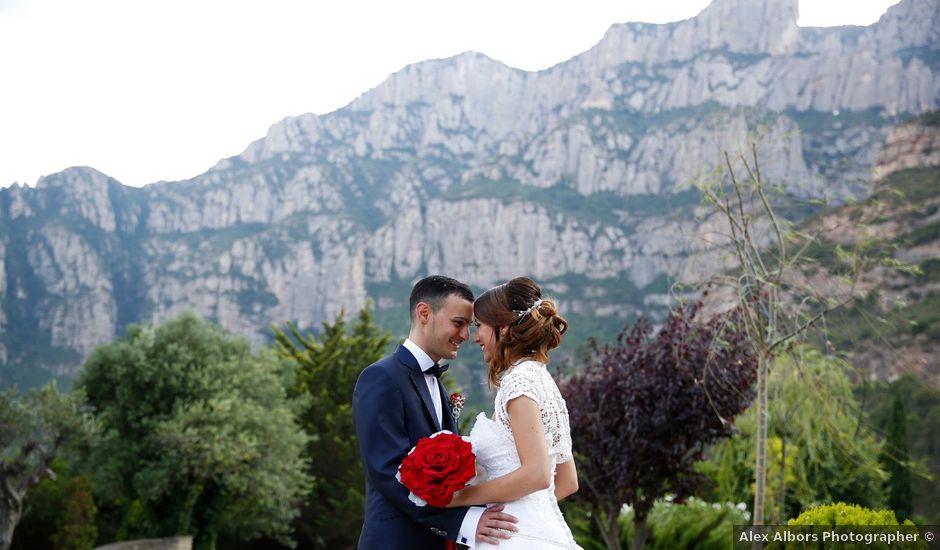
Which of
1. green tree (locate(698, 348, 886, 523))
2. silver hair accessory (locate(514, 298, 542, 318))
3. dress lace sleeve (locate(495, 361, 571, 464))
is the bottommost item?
green tree (locate(698, 348, 886, 523))

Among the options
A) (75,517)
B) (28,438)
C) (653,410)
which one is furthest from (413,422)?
(75,517)

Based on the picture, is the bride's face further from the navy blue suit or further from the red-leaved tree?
the red-leaved tree

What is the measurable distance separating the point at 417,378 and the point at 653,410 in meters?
7.11

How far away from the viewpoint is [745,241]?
25.5ft

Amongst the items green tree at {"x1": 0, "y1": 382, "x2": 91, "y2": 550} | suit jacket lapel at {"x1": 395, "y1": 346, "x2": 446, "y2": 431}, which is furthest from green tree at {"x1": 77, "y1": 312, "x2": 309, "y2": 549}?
suit jacket lapel at {"x1": 395, "y1": 346, "x2": 446, "y2": 431}

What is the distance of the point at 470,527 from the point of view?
3121mm

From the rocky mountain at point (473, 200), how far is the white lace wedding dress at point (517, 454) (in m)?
111

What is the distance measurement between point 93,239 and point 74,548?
14647cm

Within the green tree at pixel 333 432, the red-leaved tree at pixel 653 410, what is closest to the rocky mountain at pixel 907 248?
the red-leaved tree at pixel 653 410

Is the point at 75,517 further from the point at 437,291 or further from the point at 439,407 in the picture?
the point at 437,291

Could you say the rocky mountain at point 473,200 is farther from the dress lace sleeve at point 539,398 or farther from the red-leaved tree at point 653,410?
the dress lace sleeve at point 539,398

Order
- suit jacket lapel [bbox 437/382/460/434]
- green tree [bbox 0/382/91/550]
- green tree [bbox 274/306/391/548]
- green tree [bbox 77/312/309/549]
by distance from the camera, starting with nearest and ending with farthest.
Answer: suit jacket lapel [bbox 437/382/460/434]
green tree [bbox 0/382/91/550]
green tree [bbox 77/312/309/549]
green tree [bbox 274/306/391/548]

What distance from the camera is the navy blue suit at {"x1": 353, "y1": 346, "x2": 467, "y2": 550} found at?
3.17m

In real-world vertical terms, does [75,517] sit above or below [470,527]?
below
